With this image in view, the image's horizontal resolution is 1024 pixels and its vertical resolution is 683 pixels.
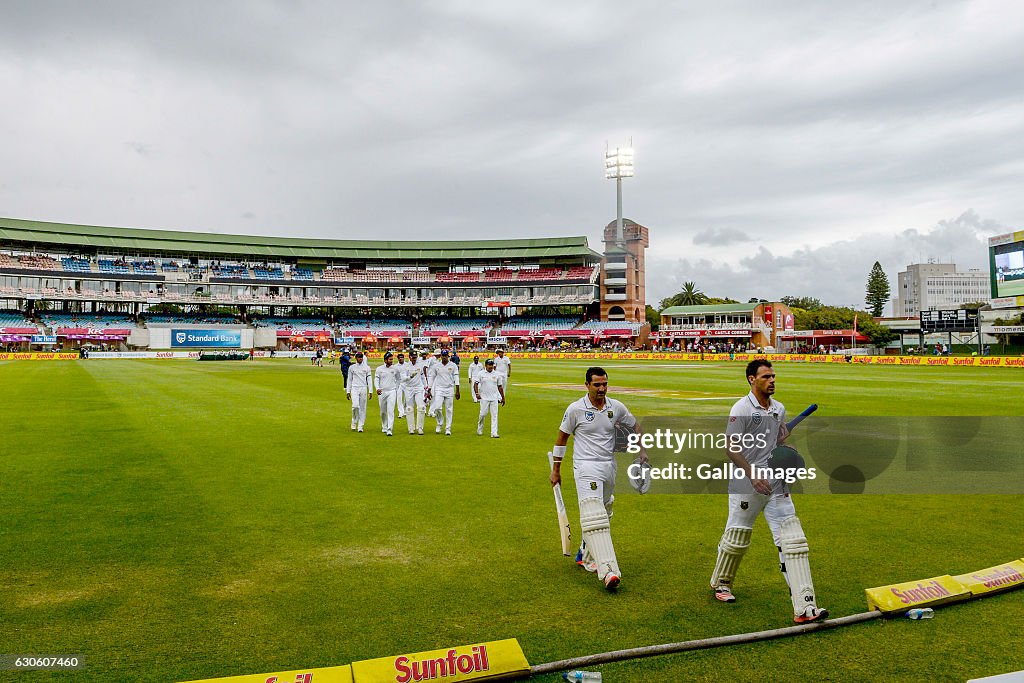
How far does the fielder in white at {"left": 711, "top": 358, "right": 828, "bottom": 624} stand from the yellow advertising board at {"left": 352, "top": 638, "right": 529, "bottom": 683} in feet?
7.16

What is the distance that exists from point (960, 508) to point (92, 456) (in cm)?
1512

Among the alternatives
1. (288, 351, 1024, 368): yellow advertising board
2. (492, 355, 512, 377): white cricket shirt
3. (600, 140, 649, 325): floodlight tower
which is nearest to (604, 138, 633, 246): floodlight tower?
(600, 140, 649, 325): floodlight tower

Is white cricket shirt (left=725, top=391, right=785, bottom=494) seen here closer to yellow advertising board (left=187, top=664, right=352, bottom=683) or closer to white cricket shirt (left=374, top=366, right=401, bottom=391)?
yellow advertising board (left=187, top=664, right=352, bottom=683)

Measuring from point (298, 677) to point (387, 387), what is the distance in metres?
12.3

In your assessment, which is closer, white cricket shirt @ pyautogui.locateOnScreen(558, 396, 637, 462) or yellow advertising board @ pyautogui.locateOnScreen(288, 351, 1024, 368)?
white cricket shirt @ pyautogui.locateOnScreen(558, 396, 637, 462)

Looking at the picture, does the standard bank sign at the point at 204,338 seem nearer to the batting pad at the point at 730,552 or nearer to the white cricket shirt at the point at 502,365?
the white cricket shirt at the point at 502,365

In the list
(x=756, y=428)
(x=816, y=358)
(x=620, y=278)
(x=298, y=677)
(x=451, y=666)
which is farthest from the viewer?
(x=620, y=278)

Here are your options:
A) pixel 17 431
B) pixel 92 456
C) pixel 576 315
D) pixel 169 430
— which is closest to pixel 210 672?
pixel 92 456

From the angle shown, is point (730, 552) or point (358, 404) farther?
point (358, 404)

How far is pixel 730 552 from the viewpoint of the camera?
5836mm

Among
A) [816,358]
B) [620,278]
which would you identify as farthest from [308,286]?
[816,358]

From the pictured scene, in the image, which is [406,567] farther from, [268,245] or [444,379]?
[268,245]

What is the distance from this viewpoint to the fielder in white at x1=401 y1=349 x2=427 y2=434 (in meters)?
16.8

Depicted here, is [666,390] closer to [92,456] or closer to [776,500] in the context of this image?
[92,456]
